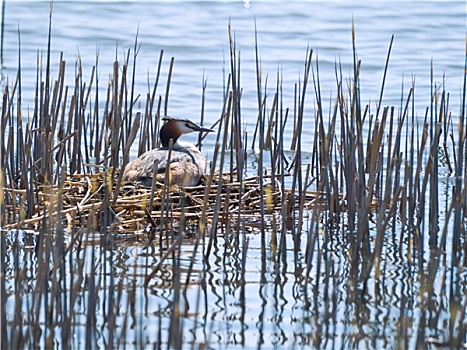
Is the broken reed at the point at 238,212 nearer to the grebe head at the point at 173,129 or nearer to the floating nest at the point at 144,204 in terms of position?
the floating nest at the point at 144,204

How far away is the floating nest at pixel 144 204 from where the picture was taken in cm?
614

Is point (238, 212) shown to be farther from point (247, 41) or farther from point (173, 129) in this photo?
point (247, 41)

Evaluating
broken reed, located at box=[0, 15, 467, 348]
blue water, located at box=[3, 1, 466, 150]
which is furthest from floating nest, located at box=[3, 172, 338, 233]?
blue water, located at box=[3, 1, 466, 150]

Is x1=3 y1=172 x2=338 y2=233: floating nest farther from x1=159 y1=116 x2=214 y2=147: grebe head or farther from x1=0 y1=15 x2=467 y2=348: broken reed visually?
x1=159 y1=116 x2=214 y2=147: grebe head

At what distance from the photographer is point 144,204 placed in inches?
253

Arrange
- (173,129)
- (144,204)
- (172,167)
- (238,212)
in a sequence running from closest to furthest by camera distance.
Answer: (238,212) → (144,204) → (172,167) → (173,129)

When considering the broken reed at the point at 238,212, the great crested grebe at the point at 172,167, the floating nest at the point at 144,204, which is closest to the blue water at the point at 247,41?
the great crested grebe at the point at 172,167

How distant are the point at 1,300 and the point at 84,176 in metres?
2.64

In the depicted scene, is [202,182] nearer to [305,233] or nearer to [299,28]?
[305,233]

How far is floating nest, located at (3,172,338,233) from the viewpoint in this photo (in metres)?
6.14

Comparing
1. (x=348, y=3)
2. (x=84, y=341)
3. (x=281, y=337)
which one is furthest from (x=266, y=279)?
(x=348, y=3)

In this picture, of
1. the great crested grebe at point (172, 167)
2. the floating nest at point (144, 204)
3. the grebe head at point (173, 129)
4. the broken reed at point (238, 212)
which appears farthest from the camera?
the grebe head at point (173, 129)

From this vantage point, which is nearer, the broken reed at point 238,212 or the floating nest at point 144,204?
the broken reed at point 238,212

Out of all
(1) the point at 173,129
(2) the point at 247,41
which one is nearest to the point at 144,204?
(1) the point at 173,129
